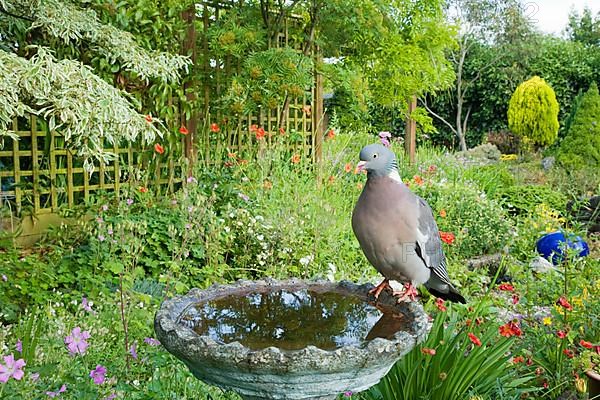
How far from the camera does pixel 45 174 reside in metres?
4.90

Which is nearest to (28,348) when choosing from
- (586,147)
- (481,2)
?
(586,147)

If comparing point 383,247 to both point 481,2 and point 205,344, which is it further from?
point 481,2

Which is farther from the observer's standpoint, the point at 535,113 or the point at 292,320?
the point at 535,113

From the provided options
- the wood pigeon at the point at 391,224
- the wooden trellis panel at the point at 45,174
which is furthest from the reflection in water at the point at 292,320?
the wooden trellis panel at the point at 45,174

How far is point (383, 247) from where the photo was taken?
2.25 m

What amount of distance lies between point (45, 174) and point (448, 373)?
3.58 metres

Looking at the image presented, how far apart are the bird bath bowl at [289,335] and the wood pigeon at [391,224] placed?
14 cm

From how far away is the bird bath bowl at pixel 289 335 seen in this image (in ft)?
5.39

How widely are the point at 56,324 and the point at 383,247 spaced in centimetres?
167

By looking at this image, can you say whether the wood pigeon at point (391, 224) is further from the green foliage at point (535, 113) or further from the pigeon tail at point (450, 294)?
the green foliage at point (535, 113)

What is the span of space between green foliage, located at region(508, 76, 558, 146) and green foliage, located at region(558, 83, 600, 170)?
1960 mm

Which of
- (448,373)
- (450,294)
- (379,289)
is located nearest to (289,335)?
(379,289)

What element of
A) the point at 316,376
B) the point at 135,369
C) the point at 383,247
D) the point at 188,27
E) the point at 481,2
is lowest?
the point at 135,369

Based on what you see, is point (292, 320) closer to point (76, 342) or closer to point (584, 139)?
point (76, 342)
